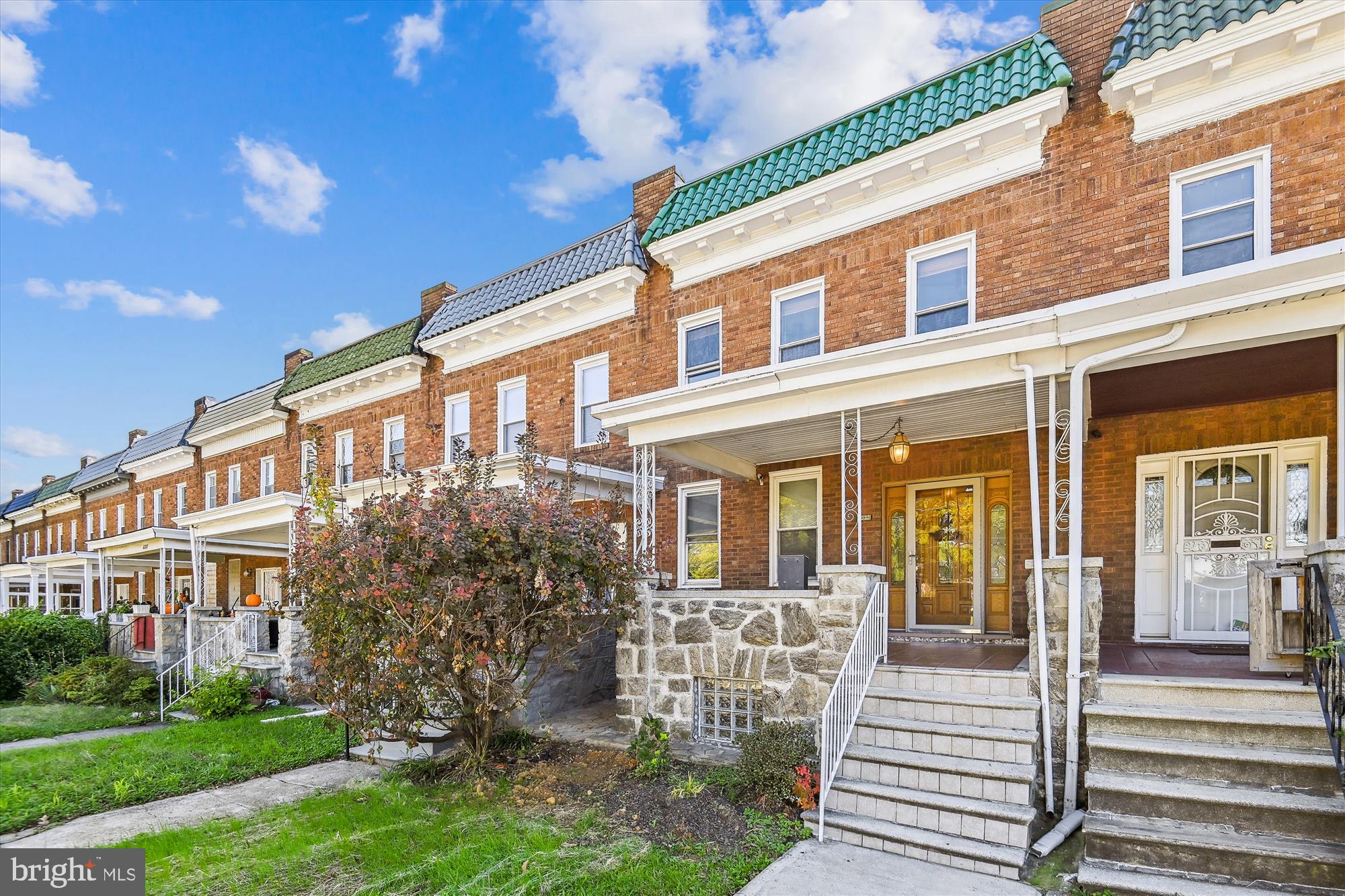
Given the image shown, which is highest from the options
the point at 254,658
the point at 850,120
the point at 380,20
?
the point at 380,20

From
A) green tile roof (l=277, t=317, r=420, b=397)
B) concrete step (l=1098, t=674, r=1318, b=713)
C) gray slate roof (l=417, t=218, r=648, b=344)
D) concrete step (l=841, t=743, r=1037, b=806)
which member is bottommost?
concrete step (l=841, t=743, r=1037, b=806)

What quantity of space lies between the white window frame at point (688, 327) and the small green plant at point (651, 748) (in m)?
5.02

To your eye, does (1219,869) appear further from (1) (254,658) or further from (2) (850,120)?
(1) (254,658)

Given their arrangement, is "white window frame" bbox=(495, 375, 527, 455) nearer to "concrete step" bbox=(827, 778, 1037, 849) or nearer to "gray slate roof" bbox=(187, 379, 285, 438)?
"gray slate roof" bbox=(187, 379, 285, 438)

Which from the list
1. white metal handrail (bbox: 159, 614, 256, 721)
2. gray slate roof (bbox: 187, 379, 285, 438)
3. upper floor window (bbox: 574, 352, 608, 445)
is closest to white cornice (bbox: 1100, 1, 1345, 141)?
upper floor window (bbox: 574, 352, 608, 445)

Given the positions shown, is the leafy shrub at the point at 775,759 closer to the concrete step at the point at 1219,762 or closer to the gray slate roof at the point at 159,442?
the concrete step at the point at 1219,762

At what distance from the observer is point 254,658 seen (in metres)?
11.9

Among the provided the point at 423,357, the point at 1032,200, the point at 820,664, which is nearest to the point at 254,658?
the point at 423,357

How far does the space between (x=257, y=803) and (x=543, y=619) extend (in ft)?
10.3

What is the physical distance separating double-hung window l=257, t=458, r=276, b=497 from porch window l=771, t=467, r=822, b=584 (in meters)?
14.5

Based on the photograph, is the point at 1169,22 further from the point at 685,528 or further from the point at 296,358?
the point at 296,358

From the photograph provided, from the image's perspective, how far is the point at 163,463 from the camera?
22.4 meters

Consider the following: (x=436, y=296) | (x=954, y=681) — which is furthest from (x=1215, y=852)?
(x=436, y=296)

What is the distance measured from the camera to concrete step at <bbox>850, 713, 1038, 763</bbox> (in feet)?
16.4
